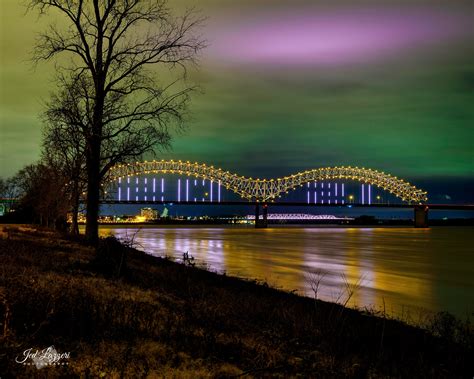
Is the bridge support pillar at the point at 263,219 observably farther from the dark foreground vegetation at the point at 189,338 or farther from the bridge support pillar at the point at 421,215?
the dark foreground vegetation at the point at 189,338

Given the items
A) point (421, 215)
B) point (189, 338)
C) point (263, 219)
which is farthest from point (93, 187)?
point (421, 215)

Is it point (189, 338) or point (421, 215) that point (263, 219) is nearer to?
point (421, 215)

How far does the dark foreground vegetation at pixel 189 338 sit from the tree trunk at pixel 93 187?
12754 millimetres

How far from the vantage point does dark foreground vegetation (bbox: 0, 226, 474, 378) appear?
590 cm

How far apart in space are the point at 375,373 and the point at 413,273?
68.3ft

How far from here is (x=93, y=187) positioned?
24.0 meters

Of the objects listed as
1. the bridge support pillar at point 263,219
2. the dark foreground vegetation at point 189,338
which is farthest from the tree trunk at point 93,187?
the bridge support pillar at point 263,219

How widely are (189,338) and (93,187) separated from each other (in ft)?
58.7

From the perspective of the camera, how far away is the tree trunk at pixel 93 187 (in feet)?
78.1

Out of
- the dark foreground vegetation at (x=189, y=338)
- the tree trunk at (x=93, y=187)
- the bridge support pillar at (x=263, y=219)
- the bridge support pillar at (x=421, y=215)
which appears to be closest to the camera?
the dark foreground vegetation at (x=189, y=338)

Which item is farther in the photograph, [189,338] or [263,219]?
[263,219]

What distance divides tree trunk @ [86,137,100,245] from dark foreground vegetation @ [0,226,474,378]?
12.8 m

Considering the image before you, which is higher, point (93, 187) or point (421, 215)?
point (93, 187)

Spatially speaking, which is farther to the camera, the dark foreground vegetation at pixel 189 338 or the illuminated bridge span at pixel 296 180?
the illuminated bridge span at pixel 296 180
